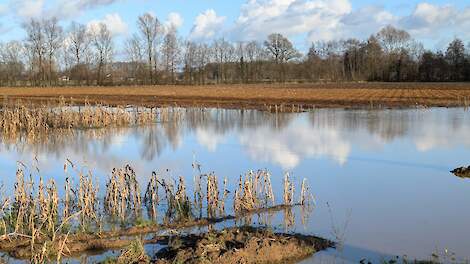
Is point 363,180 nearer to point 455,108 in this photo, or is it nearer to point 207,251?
point 207,251

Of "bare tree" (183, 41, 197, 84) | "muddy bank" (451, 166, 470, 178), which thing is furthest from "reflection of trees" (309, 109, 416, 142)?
"bare tree" (183, 41, 197, 84)

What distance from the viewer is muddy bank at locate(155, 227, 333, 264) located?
6642mm

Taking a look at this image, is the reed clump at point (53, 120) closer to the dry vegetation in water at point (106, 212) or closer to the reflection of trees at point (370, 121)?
the reflection of trees at point (370, 121)

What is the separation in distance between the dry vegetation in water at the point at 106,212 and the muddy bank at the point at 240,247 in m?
0.84

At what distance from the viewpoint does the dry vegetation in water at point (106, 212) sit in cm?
773

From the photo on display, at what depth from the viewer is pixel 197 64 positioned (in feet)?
319

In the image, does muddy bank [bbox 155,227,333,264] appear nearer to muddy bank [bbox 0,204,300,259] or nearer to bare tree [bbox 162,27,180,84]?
muddy bank [bbox 0,204,300,259]

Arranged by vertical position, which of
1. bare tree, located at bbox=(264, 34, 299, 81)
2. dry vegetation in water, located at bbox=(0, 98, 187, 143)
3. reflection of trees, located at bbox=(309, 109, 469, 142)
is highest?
bare tree, located at bbox=(264, 34, 299, 81)

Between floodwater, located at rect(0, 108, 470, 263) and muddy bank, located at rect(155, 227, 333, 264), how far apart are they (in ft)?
1.03

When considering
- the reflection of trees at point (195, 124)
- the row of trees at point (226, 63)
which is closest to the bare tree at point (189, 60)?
the row of trees at point (226, 63)

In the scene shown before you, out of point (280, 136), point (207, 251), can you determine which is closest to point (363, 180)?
point (207, 251)

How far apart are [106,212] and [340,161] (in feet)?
22.9

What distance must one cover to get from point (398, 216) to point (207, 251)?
3.84m

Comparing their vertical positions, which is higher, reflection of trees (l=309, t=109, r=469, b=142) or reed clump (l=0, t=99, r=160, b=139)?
reed clump (l=0, t=99, r=160, b=139)
